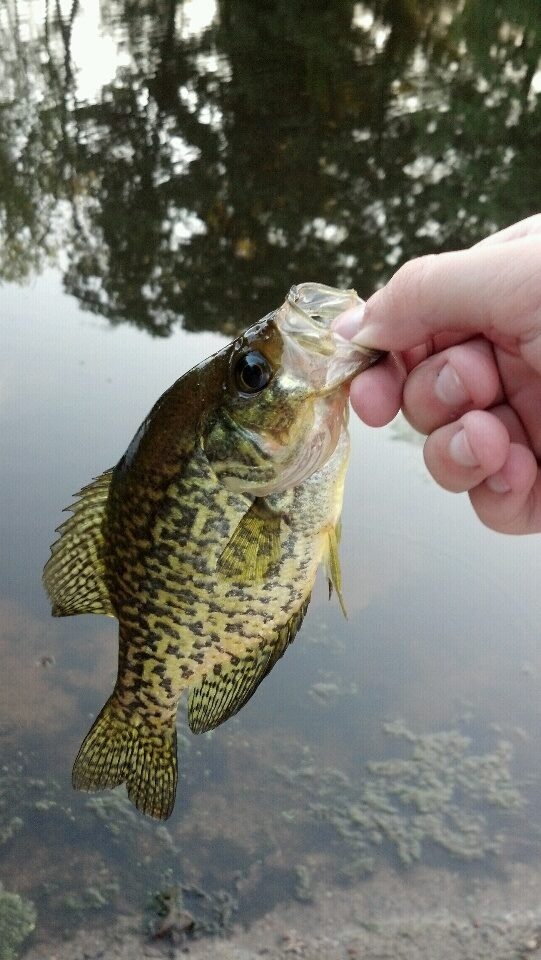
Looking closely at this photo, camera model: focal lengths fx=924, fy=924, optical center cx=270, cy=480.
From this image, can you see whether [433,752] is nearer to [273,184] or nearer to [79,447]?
[79,447]

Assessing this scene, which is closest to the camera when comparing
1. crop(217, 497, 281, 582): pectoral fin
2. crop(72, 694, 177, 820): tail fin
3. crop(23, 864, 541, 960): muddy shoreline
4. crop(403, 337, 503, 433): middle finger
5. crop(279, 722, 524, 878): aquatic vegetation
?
crop(217, 497, 281, 582): pectoral fin

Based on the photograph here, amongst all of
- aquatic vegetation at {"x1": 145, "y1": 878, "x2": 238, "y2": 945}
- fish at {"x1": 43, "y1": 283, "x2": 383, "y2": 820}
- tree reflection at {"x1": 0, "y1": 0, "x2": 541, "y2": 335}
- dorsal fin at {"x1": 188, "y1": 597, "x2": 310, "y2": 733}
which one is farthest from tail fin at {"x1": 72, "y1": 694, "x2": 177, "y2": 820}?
tree reflection at {"x1": 0, "y1": 0, "x2": 541, "y2": 335}

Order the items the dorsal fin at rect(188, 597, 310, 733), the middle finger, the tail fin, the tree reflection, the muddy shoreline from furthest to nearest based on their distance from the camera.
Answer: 1. the tree reflection
2. the muddy shoreline
3. the tail fin
4. the dorsal fin at rect(188, 597, 310, 733)
5. the middle finger

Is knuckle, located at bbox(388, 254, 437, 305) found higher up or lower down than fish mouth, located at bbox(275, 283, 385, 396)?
higher up

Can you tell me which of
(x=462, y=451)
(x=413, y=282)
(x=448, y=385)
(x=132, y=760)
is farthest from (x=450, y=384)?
(x=132, y=760)

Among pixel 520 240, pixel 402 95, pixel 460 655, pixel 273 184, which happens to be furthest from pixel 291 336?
pixel 402 95

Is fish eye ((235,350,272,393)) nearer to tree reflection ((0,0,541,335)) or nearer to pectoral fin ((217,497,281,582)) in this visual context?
pectoral fin ((217,497,281,582))

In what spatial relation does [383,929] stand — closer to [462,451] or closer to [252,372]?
[462,451]

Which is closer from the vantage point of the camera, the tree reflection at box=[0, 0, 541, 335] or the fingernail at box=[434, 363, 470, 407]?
the fingernail at box=[434, 363, 470, 407]
